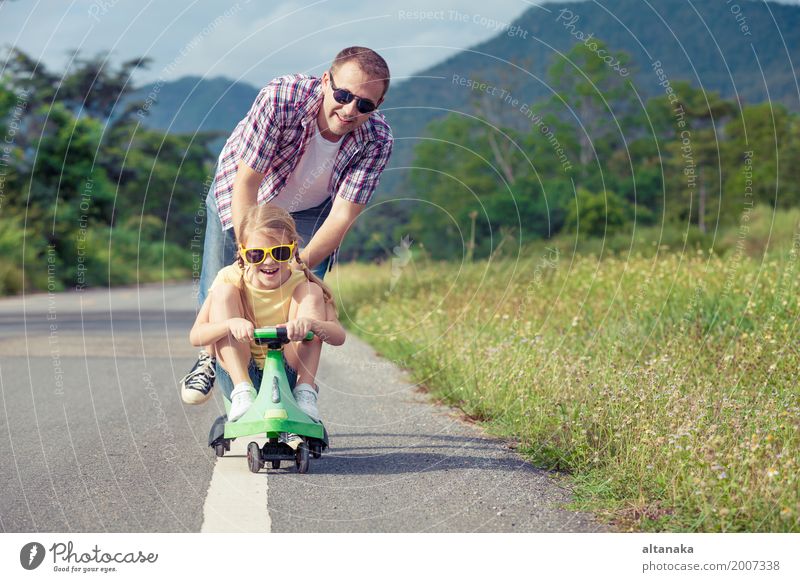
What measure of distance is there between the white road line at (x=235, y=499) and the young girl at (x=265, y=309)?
10.7 inches

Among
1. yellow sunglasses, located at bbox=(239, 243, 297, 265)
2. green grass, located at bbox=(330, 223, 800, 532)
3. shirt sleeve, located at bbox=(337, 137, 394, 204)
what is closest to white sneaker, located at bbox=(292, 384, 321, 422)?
yellow sunglasses, located at bbox=(239, 243, 297, 265)

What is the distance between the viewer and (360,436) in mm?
5762

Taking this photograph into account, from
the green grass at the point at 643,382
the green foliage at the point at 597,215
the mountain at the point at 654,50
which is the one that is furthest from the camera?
the mountain at the point at 654,50

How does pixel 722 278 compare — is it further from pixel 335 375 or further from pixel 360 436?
pixel 360 436

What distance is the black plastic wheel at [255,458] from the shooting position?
184 inches

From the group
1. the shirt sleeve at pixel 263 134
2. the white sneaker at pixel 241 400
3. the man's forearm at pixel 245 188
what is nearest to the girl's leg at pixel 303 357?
the white sneaker at pixel 241 400

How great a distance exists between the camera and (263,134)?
16.0 feet

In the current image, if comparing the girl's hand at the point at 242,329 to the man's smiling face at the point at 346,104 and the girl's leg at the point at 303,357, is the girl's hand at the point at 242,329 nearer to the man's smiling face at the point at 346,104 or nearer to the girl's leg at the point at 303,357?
the girl's leg at the point at 303,357

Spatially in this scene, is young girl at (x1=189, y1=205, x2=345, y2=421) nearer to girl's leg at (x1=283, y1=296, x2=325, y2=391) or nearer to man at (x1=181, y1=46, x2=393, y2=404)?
girl's leg at (x1=283, y1=296, x2=325, y2=391)

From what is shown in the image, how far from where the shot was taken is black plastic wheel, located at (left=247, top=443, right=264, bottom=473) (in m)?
4.68

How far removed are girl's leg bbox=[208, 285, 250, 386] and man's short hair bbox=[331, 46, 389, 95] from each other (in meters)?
1.10

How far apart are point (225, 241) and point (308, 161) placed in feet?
2.05

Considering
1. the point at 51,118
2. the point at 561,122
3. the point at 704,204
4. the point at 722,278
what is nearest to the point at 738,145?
the point at 704,204

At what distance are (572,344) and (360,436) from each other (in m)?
2.29
